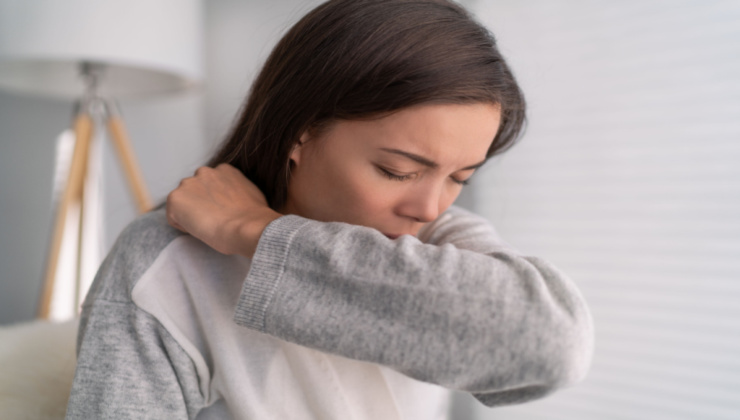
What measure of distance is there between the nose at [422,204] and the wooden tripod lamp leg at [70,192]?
127 centimetres

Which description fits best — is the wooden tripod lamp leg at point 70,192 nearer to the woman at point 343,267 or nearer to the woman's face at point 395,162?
the woman at point 343,267

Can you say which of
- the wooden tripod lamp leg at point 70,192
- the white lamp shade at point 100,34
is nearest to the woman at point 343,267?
the white lamp shade at point 100,34

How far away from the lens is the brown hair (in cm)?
71

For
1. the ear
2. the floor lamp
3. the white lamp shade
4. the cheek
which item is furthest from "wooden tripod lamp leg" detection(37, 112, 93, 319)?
the cheek

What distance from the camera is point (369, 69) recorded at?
0.72 metres

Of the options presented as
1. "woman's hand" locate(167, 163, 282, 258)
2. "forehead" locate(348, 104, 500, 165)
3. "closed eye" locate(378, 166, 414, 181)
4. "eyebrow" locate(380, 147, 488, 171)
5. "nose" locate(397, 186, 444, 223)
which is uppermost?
"forehead" locate(348, 104, 500, 165)

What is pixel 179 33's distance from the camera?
1572mm

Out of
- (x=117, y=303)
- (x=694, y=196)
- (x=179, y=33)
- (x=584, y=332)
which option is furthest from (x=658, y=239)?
(x=179, y=33)

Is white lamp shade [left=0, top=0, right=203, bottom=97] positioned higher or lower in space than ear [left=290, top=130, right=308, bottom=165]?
higher

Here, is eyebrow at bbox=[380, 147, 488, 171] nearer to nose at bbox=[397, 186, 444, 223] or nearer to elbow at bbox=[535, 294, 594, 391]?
nose at bbox=[397, 186, 444, 223]

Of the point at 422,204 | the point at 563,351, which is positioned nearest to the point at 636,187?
the point at 422,204

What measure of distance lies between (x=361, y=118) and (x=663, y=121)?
117 cm

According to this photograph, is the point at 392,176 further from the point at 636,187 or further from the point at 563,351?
the point at 636,187

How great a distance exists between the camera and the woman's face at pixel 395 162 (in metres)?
0.70
